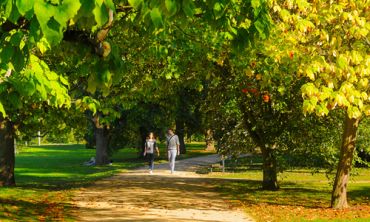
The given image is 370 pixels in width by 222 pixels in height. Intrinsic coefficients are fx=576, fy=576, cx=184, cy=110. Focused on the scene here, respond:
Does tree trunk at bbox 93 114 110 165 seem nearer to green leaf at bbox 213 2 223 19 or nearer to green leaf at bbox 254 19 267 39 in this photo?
green leaf at bbox 254 19 267 39

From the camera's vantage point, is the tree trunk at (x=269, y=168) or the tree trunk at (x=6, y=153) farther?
the tree trunk at (x=6, y=153)

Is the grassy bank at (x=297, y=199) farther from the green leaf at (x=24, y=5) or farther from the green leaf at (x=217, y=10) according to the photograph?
the green leaf at (x=24, y=5)

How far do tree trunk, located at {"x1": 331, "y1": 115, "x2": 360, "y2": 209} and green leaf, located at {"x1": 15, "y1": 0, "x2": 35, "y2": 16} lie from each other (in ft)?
40.1

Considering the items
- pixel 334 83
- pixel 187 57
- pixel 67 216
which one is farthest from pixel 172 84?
pixel 334 83

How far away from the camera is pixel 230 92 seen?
17.6 metres

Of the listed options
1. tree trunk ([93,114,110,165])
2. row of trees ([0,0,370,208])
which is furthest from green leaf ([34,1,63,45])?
tree trunk ([93,114,110,165])

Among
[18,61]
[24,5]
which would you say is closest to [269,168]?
[18,61]

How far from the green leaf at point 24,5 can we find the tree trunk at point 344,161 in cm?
1223

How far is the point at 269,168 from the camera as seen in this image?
19734 mm

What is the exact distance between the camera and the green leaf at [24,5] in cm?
366

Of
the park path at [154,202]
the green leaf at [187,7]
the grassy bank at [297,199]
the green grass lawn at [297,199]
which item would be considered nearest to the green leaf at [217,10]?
the green leaf at [187,7]

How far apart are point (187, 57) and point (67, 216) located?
509 centimetres

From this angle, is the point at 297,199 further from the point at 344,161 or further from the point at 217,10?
the point at 217,10

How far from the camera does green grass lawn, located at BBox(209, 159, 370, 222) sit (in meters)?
13.6
